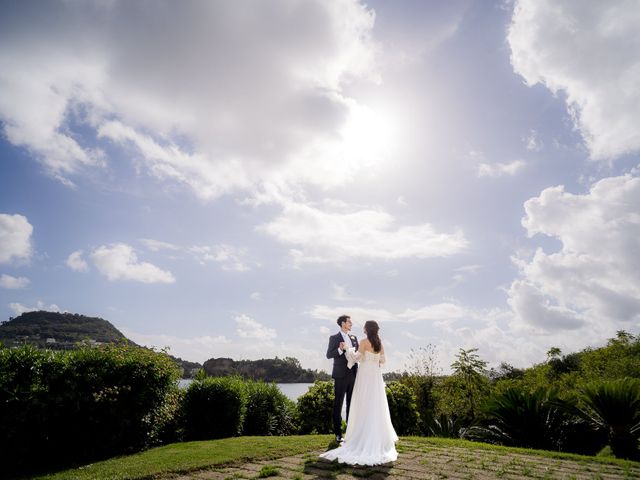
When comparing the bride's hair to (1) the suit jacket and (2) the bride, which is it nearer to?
(2) the bride

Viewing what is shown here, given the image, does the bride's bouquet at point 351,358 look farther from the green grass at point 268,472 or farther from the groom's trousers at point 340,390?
the green grass at point 268,472

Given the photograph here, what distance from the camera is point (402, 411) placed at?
38.9ft

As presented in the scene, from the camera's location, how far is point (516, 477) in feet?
17.4

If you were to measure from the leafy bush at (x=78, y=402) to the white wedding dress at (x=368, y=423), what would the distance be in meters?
4.43

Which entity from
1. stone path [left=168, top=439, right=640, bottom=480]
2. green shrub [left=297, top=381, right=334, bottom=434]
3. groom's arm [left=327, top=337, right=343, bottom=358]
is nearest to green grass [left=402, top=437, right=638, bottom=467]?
stone path [left=168, top=439, right=640, bottom=480]

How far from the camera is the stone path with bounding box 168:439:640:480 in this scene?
5375 millimetres

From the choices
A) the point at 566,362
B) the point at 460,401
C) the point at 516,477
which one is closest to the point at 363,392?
the point at 516,477

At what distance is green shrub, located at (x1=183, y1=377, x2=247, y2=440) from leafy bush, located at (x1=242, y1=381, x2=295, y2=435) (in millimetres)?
1015

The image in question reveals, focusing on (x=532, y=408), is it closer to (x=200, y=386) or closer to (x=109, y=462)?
(x=200, y=386)

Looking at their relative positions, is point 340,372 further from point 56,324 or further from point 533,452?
point 56,324

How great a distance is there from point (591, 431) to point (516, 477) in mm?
5213

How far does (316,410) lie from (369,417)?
4832mm

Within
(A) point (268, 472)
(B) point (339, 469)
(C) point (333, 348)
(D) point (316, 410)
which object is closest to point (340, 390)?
(C) point (333, 348)

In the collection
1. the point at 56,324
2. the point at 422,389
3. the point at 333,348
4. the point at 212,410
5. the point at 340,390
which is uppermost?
the point at 56,324
